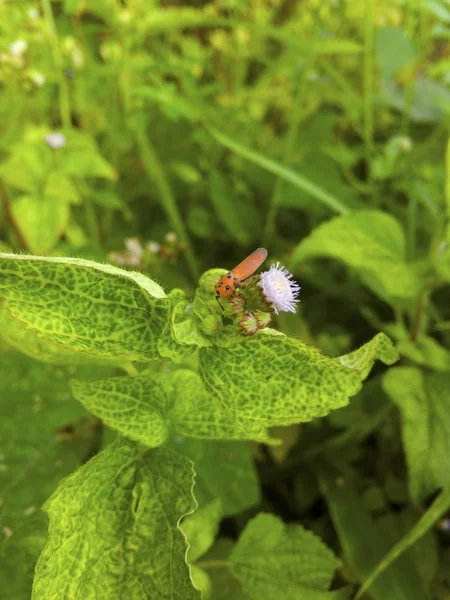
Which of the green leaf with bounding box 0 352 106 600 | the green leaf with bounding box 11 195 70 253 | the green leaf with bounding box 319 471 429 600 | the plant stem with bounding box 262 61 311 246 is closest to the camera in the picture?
Answer: the green leaf with bounding box 0 352 106 600

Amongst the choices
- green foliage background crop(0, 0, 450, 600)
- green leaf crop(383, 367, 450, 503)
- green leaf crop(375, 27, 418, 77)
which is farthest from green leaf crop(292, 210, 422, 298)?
green leaf crop(375, 27, 418, 77)

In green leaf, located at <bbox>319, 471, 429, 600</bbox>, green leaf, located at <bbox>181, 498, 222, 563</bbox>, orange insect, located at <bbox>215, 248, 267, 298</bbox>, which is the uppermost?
orange insect, located at <bbox>215, 248, 267, 298</bbox>

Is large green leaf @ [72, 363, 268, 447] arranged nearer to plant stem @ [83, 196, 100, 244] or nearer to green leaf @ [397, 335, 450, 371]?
green leaf @ [397, 335, 450, 371]

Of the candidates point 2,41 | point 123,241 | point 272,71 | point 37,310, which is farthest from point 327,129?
point 37,310

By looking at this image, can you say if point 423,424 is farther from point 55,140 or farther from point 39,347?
point 55,140

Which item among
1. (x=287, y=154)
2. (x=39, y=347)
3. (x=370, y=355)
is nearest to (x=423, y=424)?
(x=370, y=355)

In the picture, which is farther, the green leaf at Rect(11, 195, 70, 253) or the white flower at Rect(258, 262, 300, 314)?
the green leaf at Rect(11, 195, 70, 253)
